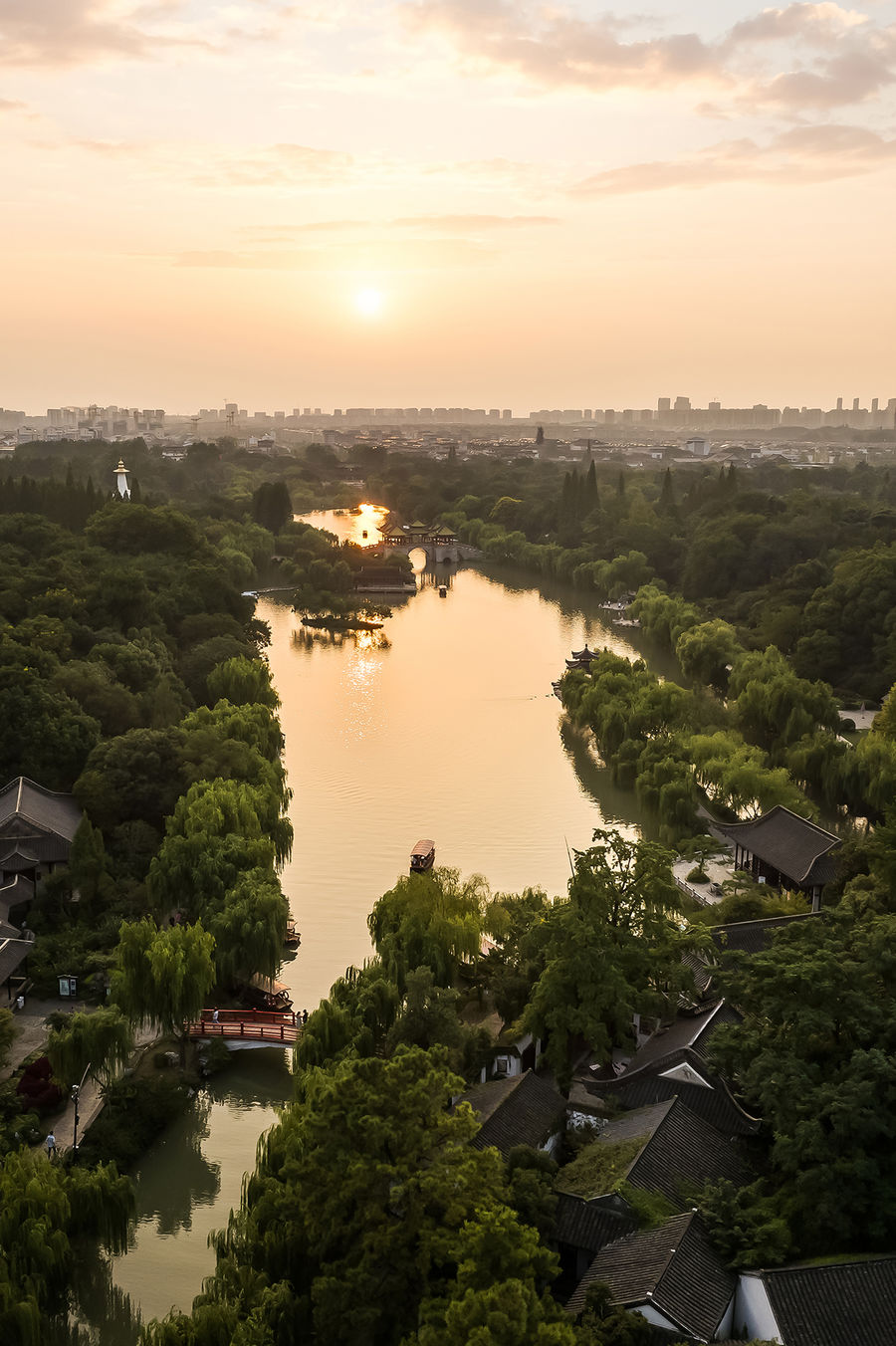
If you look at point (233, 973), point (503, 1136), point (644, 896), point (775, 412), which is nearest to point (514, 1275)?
point (503, 1136)

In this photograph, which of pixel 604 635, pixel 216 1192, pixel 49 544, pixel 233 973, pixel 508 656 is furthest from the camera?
pixel 604 635

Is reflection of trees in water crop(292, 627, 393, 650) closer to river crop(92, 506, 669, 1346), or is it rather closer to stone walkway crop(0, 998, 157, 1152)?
river crop(92, 506, 669, 1346)

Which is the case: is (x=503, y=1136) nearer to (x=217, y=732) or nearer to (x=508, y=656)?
(x=217, y=732)

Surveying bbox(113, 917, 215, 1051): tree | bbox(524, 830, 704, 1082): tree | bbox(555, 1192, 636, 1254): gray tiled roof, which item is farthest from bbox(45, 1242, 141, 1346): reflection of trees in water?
bbox(524, 830, 704, 1082): tree

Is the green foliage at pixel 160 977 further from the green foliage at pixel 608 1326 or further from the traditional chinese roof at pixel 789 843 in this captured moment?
the traditional chinese roof at pixel 789 843

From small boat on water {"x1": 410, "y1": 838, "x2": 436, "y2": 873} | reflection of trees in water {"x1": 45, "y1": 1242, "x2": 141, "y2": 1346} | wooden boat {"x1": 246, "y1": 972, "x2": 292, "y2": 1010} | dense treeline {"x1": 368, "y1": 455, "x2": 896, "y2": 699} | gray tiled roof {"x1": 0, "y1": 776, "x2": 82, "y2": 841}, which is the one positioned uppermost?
dense treeline {"x1": 368, "y1": 455, "x2": 896, "y2": 699}

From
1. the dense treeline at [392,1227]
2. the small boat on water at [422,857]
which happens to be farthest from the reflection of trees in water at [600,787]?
the dense treeline at [392,1227]
